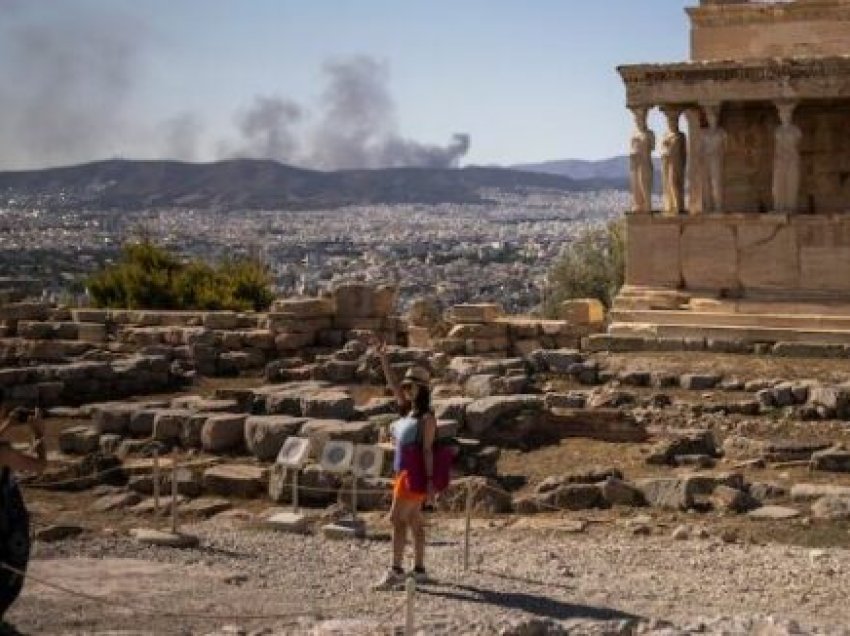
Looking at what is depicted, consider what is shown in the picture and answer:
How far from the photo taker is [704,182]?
73.6 feet

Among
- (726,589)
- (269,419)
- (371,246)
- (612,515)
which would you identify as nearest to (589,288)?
(269,419)

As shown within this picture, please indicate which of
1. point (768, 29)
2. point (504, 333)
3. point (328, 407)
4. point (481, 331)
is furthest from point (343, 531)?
point (768, 29)

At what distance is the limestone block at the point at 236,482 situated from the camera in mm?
12672

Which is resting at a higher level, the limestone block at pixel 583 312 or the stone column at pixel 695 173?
the stone column at pixel 695 173

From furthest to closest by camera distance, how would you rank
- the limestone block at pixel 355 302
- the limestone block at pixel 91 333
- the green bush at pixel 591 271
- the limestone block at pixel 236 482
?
1. the green bush at pixel 591 271
2. the limestone block at pixel 91 333
3. the limestone block at pixel 355 302
4. the limestone block at pixel 236 482

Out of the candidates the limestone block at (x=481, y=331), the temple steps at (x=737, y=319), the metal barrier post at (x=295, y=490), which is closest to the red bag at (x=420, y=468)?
the metal barrier post at (x=295, y=490)

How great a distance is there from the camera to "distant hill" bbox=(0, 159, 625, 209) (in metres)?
167

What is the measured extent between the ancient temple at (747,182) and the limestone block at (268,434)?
806 cm

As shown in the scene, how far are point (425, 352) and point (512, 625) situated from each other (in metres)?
13.2

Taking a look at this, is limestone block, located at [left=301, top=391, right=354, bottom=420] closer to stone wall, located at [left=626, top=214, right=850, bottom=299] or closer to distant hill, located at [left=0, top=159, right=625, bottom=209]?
stone wall, located at [left=626, top=214, right=850, bottom=299]

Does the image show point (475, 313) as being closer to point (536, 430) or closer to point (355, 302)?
point (355, 302)

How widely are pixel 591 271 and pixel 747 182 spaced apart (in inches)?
558

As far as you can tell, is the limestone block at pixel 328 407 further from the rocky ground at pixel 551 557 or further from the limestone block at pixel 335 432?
the rocky ground at pixel 551 557

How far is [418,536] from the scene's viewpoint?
30.1 feet
